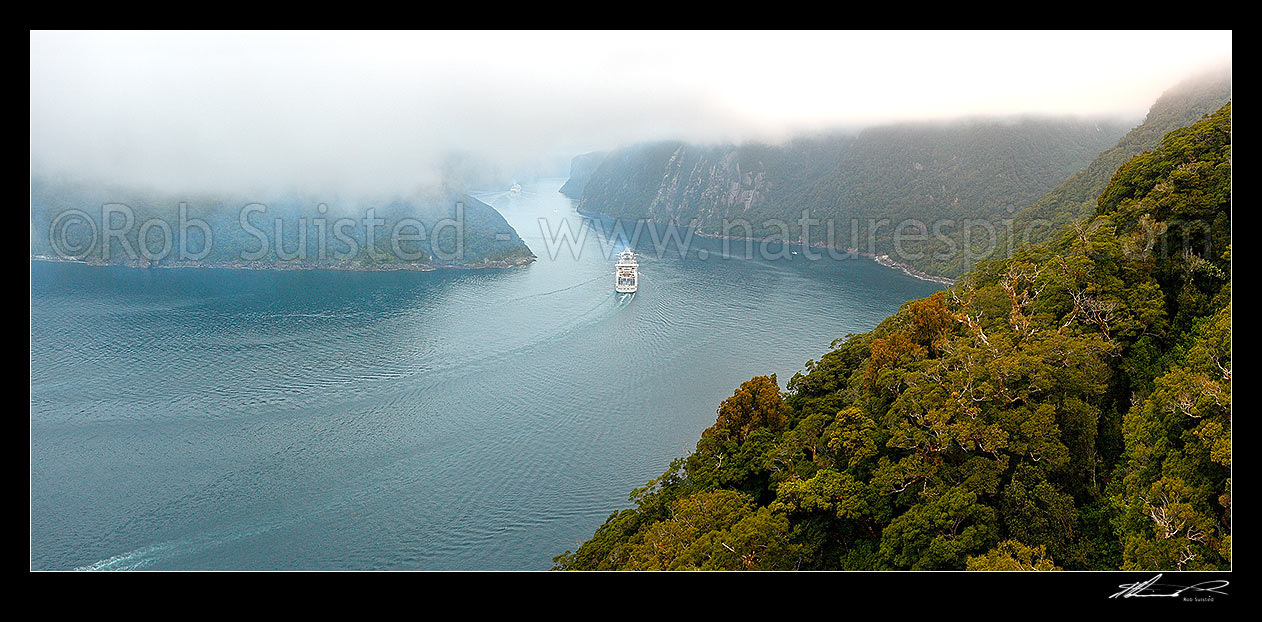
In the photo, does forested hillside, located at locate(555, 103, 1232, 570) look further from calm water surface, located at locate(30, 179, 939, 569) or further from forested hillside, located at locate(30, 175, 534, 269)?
forested hillside, located at locate(30, 175, 534, 269)

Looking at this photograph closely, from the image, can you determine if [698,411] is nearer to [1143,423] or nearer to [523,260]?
[1143,423]
